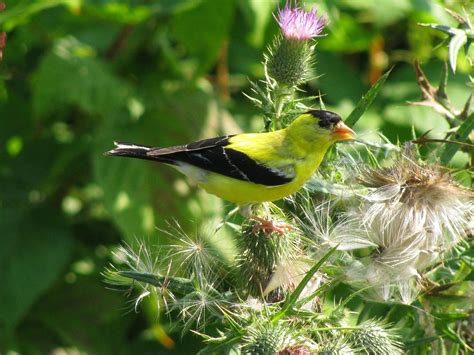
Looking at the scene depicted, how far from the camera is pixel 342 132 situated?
219 centimetres

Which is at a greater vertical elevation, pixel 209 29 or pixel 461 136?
pixel 461 136

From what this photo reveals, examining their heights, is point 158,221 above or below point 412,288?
below

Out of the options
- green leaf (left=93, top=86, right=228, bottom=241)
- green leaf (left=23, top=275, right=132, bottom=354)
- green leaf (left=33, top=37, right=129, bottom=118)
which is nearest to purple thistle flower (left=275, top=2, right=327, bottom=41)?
green leaf (left=93, top=86, right=228, bottom=241)

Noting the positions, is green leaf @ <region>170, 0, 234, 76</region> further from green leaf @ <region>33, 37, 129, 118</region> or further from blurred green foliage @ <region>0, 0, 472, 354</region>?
green leaf @ <region>33, 37, 129, 118</region>

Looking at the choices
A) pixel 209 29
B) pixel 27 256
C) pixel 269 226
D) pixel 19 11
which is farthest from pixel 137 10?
pixel 269 226

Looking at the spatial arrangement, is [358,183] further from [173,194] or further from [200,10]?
[200,10]

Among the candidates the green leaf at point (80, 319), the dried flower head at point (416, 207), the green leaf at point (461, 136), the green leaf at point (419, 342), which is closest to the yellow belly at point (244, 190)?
the dried flower head at point (416, 207)

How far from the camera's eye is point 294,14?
6.65 ft

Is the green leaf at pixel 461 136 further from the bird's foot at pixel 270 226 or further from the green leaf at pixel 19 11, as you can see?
the green leaf at pixel 19 11

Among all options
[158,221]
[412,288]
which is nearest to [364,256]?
[412,288]

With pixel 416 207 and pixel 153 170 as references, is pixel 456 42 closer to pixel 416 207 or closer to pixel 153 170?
pixel 416 207

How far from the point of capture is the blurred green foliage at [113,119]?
3.22m

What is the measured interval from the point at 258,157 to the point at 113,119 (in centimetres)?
121

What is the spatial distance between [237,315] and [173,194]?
4.93 feet
